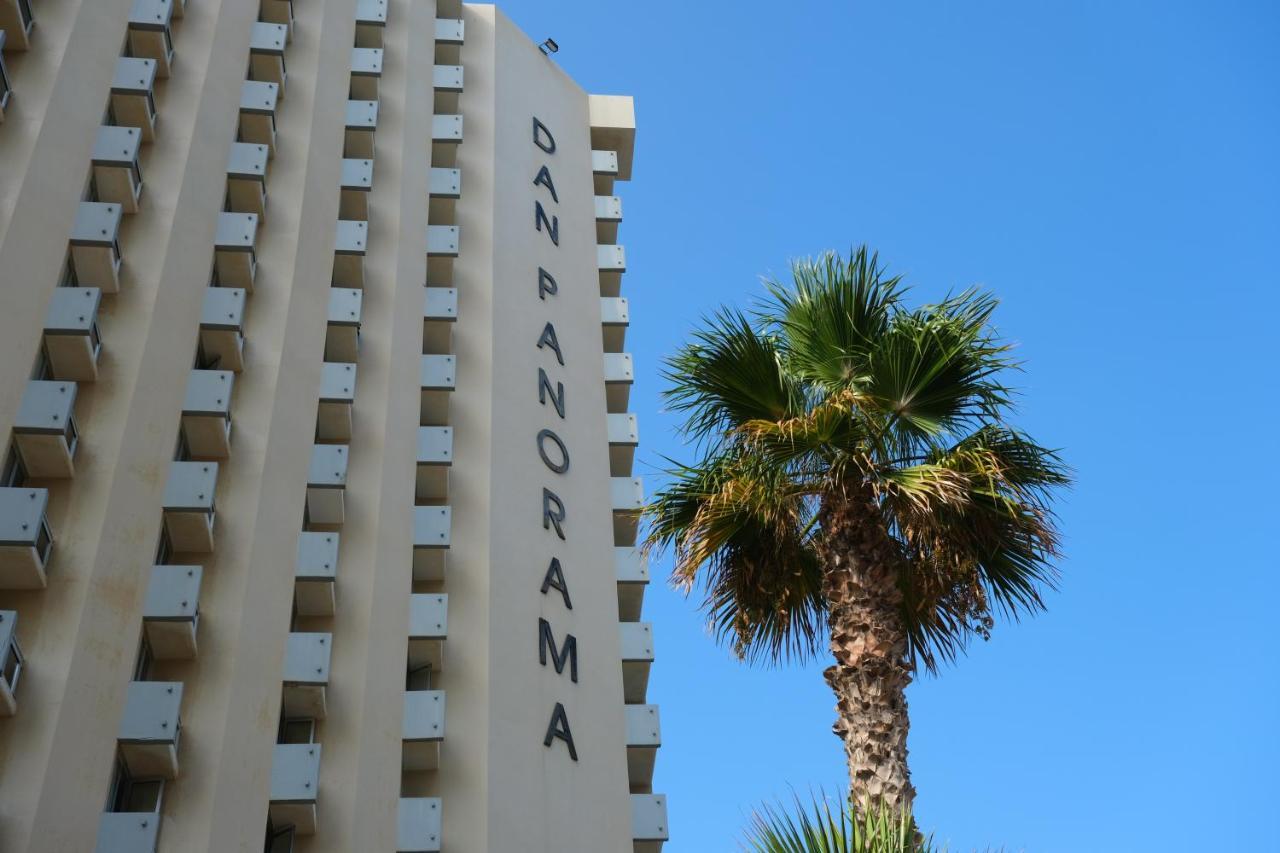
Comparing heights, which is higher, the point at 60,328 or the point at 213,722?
the point at 60,328

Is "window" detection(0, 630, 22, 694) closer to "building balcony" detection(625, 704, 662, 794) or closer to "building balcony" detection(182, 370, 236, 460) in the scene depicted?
"building balcony" detection(182, 370, 236, 460)

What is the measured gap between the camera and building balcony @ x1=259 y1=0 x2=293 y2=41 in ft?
89.5

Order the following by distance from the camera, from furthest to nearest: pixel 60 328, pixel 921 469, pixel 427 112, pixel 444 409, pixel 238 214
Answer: pixel 427 112 → pixel 444 409 → pixel 238 214 → pixel 60 328 → pixel 921 469

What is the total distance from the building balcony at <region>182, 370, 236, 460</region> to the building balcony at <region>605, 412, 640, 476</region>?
8.67 meters

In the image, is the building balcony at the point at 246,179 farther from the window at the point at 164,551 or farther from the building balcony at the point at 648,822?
the building balcony at the point at 648,822

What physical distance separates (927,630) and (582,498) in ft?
30.8

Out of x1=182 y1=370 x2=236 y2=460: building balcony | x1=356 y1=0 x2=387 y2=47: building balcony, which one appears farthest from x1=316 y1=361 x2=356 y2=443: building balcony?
x1=356 y1=0 x2=387 y2=47: building balcony

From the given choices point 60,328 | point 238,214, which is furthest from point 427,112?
point 60,328

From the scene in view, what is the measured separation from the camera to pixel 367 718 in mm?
19609

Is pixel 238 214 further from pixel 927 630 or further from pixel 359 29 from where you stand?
pixel 927 630

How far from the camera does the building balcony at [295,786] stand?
18.0m

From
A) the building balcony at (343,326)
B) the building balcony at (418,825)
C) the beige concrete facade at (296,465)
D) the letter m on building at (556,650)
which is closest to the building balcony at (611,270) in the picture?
the beige concrete facade at (296,465)

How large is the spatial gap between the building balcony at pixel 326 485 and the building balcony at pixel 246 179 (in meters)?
4.42

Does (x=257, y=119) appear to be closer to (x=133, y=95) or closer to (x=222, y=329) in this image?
(x=133, y=95)
